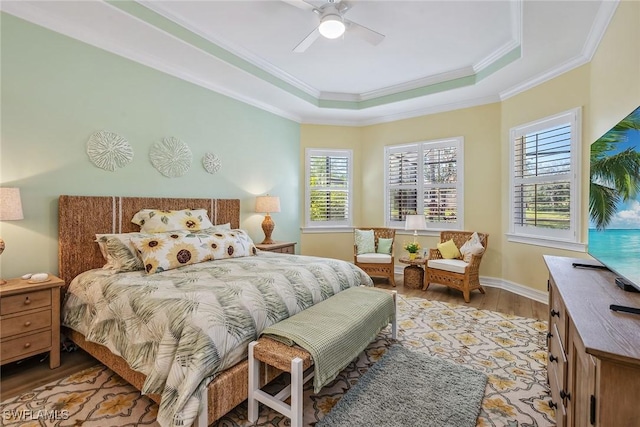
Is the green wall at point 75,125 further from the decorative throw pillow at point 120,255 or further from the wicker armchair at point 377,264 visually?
the wicker armchair at point 377,264

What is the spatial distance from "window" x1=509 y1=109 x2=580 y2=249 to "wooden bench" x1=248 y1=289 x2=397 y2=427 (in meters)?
3.55

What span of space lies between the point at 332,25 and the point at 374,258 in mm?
3237

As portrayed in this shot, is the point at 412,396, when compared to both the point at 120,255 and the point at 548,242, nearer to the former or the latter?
the point at 120,255

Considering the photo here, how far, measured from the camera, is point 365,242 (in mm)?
4961

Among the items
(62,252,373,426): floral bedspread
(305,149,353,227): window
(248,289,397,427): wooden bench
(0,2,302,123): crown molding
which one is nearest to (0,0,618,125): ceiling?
(0,2,302,123): crown molding

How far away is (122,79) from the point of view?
3.00 metres

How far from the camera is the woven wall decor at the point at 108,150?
9.21ft

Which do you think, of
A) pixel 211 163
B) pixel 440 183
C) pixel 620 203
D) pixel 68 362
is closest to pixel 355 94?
pixel 440 183

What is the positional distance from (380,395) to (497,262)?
135 inches

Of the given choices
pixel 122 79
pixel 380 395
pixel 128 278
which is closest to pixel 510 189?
pixel 380 395

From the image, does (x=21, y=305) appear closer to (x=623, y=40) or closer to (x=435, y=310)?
(x=435, y=310)

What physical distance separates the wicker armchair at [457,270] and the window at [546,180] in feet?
1.97

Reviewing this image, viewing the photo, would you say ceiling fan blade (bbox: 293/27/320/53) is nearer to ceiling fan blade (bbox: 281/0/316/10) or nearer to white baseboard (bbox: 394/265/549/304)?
ceiling fan blade (bbox: 281/0/316/10)

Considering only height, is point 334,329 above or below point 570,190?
below
